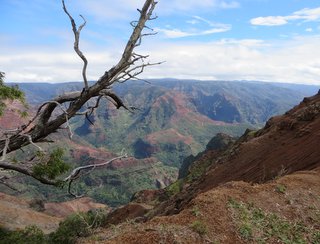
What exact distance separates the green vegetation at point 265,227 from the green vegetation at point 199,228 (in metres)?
1.04

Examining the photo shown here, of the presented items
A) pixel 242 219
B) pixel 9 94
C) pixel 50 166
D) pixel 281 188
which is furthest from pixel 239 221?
pixel 9 94

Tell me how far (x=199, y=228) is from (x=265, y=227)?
2142mm

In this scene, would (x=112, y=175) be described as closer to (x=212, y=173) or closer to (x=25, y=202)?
(x=25, y=202)

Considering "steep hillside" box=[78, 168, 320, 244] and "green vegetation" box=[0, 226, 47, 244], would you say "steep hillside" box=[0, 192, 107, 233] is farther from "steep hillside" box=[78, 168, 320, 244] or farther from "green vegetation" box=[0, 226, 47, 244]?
"steep hillside" box=[78, 168, 320, 244]

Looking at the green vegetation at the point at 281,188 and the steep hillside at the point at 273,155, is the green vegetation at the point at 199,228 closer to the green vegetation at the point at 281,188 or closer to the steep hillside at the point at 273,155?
the green vegetation at the point at 281,188

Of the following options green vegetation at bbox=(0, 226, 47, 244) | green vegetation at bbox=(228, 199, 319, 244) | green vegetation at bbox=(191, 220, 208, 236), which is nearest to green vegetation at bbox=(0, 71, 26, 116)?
green vegetation at bbox=(191, 220, 208, 236)

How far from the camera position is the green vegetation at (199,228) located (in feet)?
34.7

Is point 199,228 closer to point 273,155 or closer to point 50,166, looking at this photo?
point 50,166

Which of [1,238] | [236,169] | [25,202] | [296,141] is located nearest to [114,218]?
[236,169]

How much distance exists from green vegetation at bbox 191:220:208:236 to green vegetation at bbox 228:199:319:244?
1.04m

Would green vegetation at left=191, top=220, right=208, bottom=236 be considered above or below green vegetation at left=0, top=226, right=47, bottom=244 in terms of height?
above

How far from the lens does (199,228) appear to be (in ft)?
34.9

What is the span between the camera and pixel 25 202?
95750 mm

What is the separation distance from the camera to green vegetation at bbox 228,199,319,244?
11.0 metres
